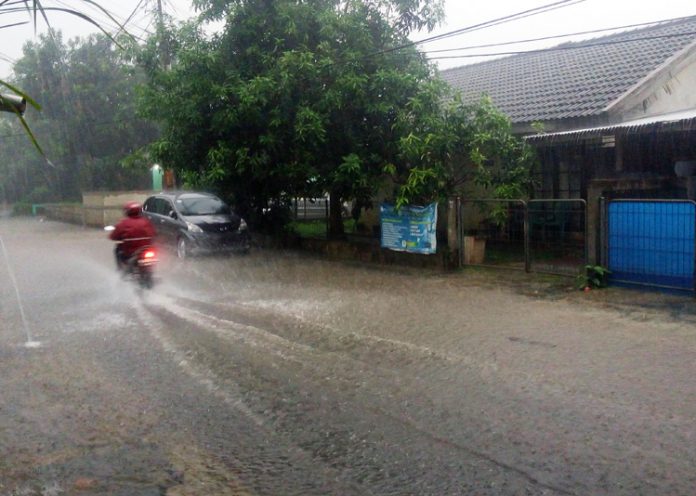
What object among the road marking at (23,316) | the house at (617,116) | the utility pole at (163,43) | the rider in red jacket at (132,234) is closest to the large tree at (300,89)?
the utility pole at (163,43)

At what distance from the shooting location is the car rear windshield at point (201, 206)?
730 inches

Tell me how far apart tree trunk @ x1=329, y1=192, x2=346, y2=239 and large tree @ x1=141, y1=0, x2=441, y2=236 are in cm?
116

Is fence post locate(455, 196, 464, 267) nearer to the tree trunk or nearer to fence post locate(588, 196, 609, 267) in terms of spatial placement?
fence post locate(588, 196, 609, 267)

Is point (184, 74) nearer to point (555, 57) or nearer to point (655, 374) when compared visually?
point (555, 57)

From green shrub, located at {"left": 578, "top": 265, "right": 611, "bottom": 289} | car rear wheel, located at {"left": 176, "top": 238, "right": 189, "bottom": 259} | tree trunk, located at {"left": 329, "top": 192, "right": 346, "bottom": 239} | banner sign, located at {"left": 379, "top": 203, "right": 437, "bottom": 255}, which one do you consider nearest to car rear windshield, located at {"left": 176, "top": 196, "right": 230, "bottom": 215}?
car rear wheel, located at {"left": 176, "top": 238, "right": 189, "bottom": 259}

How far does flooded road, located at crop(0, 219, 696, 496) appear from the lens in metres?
4.78

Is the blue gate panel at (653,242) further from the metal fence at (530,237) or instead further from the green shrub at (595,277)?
the metal fence at (530,237)

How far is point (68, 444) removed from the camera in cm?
543

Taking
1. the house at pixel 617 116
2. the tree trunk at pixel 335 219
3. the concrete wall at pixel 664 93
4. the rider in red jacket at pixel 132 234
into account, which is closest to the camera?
the rider in red jacket at pixel 132 234

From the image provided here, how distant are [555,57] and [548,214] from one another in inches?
434

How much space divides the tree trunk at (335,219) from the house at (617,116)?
15.9 feet

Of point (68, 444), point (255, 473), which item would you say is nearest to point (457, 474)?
point (255, 473)

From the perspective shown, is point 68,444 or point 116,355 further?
point 116,355

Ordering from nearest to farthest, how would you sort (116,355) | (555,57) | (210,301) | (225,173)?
(116,355), (210,301), (225,173), (555,57)
